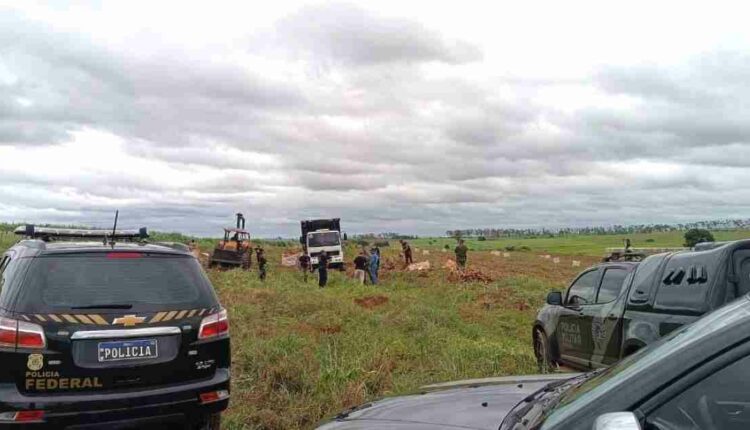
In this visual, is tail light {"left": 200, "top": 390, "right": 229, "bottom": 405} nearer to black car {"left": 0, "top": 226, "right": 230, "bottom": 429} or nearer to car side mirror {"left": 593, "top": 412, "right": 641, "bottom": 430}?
black car {"left": 0, "top": 226, "right": 230, "bottom": 429}

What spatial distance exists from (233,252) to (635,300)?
23.6m

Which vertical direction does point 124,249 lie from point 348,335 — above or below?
above

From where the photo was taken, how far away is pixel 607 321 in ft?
20.2

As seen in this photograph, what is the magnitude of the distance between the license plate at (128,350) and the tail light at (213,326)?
358mm

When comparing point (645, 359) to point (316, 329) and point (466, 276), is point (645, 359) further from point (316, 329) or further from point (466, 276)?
point (466, 276)

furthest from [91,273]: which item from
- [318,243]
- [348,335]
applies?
[318,243]

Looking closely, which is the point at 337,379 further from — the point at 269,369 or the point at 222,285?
the point at 222,285

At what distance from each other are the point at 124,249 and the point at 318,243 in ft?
80.2

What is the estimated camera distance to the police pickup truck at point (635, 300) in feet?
15.9

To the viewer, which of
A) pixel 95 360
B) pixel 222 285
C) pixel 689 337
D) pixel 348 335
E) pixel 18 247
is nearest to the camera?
pixel 689 337

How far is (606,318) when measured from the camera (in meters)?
6.20

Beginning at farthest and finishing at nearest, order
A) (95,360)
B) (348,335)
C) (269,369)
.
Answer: (348,335)
(269,369)
(95,360)

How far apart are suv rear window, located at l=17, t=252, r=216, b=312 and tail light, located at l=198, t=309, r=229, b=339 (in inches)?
4.5

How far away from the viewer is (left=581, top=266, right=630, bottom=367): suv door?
236 inches
